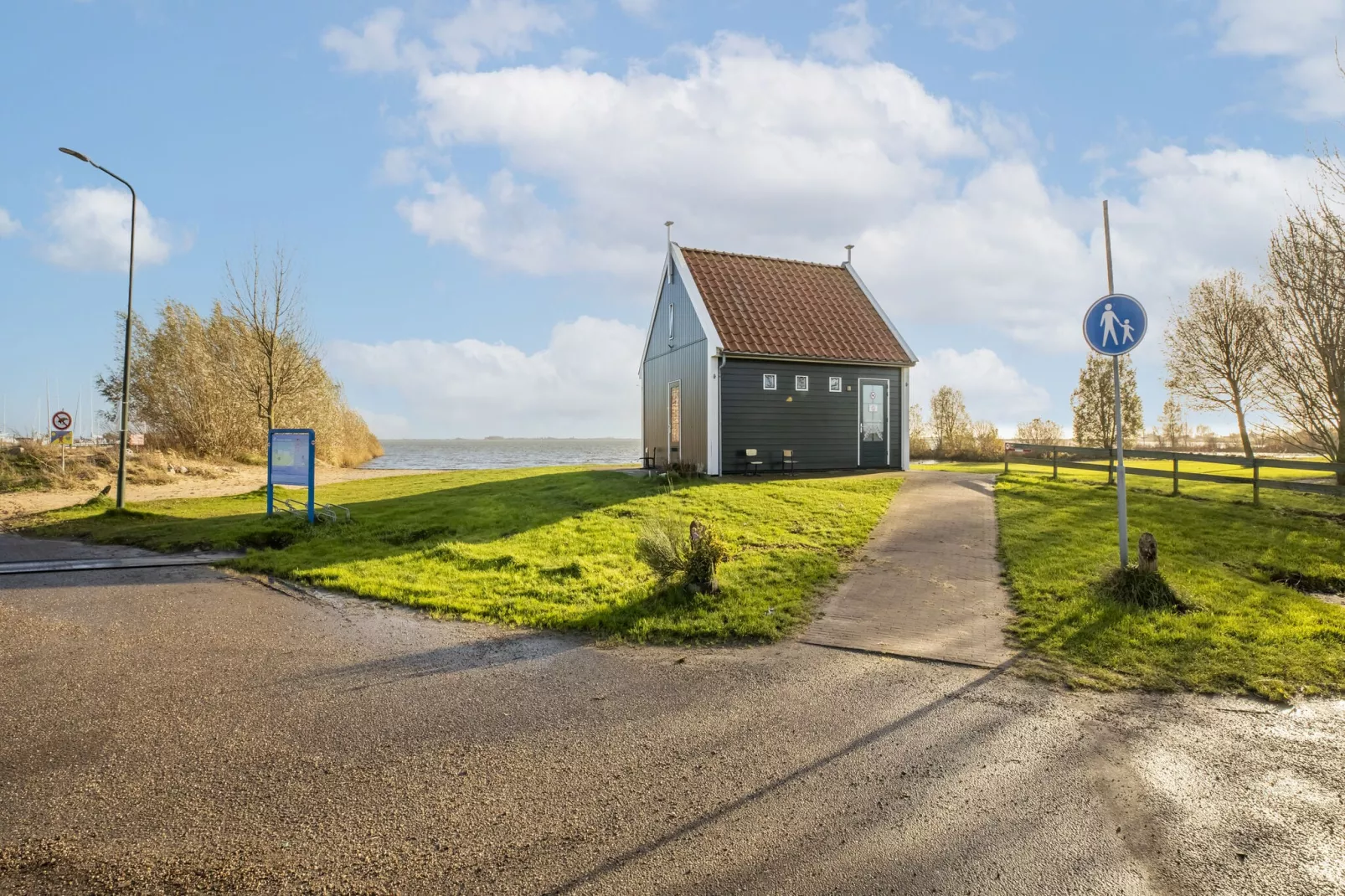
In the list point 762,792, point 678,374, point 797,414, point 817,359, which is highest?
point 817,359

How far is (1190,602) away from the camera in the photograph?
774 centimetres

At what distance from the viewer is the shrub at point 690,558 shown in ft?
26.8

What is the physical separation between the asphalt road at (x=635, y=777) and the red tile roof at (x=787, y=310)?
15214 mm

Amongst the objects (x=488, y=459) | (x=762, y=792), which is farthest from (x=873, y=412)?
(x=488, y=459)

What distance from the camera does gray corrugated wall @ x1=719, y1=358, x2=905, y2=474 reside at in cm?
2005

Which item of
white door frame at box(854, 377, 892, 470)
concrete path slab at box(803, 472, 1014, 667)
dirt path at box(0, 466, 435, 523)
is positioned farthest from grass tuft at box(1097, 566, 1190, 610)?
dirt path at box(0, 466, 435, 523)

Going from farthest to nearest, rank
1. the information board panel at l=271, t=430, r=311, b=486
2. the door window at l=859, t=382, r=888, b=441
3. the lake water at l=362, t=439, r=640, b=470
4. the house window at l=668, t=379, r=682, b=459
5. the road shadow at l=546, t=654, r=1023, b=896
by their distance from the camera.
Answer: the lake water at l=362, t=439, r=640, b=470, the house window at l=668, t=379, r=682, b=459, the door window at l=859, t=382, r=888, b=441, the information board panel at l=271, t=430, r=311, b=486, the road shadow at l=546, t=654, r=1023, b=896

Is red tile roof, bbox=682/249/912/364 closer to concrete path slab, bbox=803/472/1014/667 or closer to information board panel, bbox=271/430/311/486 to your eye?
concrete path slab, bbox=803/472/1014/667

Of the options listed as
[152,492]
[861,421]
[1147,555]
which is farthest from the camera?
[152,492]

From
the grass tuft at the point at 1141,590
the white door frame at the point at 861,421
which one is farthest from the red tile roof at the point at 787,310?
the grass tuft at the point at 1141,590

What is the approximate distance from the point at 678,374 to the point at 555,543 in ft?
39.6

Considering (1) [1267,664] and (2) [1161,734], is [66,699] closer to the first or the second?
(2) [1161,734]

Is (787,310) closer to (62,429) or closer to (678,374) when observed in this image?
(678,374)

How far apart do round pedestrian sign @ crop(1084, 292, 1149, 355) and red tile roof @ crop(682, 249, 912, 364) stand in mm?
11865
